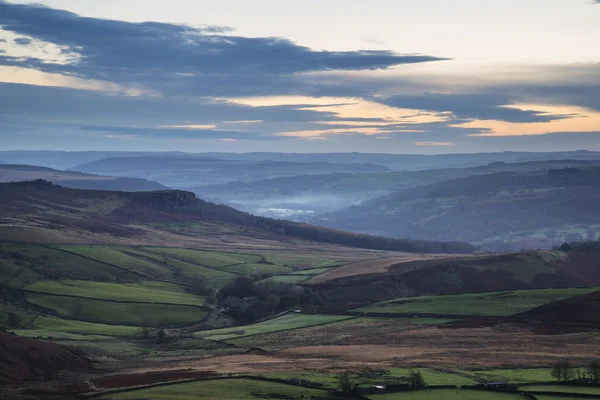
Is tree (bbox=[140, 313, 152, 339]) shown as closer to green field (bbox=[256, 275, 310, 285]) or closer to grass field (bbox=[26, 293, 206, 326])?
grass field (bbox=[26, 293, 206, 326])

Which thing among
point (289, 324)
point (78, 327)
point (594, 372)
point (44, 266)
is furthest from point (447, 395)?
point (44, 266)

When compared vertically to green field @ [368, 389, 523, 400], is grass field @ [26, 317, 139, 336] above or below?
below

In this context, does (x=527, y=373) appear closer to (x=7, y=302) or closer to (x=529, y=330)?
(x=529, y=330)

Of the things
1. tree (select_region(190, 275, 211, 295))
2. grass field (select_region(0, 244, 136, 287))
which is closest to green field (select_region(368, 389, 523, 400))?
grass field (select_region(0, 244, 136, 287))

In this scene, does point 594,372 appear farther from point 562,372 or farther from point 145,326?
point 145,326

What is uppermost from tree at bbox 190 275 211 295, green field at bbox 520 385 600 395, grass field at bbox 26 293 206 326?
green field at bbox 520 385 600 395

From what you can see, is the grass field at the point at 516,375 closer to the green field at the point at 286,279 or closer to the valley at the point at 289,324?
the valley at the point at 289,324

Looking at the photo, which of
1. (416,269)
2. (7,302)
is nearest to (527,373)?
(7,302)
